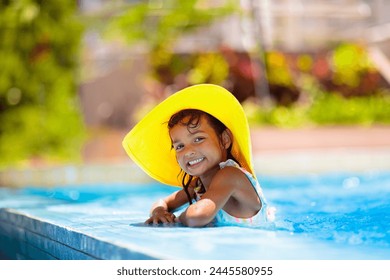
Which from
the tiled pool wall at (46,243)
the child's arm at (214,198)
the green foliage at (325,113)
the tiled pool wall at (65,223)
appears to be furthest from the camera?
the green foliage at (325,113)

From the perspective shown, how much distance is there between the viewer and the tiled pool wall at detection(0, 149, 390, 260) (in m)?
2.52

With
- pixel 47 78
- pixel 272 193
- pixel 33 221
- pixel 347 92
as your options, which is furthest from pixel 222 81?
pixel 33 221

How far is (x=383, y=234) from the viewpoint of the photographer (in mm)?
2865

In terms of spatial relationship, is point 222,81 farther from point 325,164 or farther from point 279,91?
point 325,164

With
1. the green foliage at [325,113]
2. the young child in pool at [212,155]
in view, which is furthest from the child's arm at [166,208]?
the green foliage at [325,113]

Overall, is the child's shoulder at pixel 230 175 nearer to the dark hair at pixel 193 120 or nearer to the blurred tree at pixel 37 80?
the dark hair at pixel 193 120

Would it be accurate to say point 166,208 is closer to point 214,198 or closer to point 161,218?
point 161,218

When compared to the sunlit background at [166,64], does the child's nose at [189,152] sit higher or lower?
lower

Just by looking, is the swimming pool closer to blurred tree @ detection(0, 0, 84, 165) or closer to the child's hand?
the child's hand

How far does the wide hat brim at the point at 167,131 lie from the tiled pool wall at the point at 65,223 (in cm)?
34

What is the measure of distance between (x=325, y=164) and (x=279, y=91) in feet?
11.0

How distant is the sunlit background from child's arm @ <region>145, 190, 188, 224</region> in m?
6.52

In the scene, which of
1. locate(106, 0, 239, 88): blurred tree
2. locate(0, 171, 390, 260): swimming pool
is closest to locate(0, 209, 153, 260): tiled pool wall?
locate(0, 171, 390, 260): swimming pool

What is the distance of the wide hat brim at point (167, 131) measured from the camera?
9.78 feet
